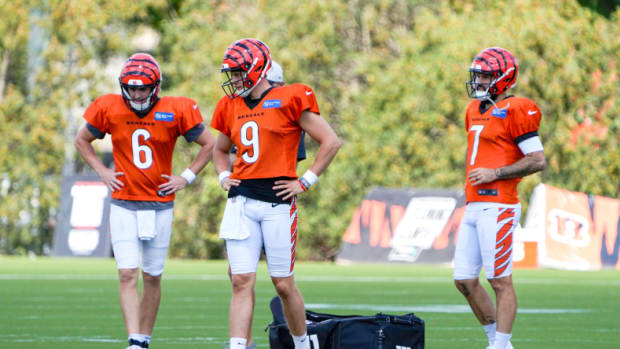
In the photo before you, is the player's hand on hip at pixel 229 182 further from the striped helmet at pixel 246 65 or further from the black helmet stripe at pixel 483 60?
the black helmet stripe at pixel 483 60

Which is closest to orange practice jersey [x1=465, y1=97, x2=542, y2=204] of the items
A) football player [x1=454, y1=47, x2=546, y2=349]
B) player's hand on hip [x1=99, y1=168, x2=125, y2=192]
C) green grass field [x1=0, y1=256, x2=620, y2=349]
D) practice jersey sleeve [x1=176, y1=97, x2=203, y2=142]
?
football player [x1=454, y1=47, x2=546, y2=349]

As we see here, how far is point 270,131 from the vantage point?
714cm

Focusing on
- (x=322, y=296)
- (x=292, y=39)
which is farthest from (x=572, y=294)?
(x=292, y=39)

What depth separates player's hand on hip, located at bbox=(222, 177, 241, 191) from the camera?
7.23 metres

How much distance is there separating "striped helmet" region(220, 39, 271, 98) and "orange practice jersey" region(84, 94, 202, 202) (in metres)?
0.85

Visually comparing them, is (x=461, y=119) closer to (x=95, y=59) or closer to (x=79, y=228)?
(x=79, y=228)

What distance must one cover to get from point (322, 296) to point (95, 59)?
19640mm

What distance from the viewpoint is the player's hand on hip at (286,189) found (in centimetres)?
714

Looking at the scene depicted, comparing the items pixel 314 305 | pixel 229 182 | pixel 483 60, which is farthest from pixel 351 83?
pixel 229 182

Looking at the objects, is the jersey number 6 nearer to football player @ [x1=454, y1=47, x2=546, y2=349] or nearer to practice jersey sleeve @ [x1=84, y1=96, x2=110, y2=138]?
practice jersey sleeve @ [x1=84, y1=96, x2=110, y2=138]

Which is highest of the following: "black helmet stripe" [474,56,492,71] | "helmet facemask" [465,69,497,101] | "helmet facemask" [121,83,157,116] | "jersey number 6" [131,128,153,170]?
"black helmet stripe" [474,56,492,71]

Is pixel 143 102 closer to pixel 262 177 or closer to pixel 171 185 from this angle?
pixel 171 185

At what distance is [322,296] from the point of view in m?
14.4

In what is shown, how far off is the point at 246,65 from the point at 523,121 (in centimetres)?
202
